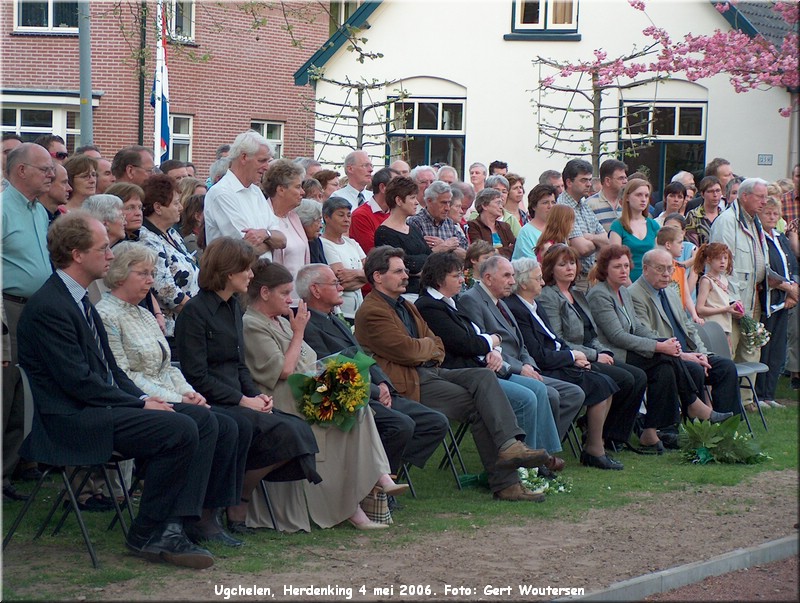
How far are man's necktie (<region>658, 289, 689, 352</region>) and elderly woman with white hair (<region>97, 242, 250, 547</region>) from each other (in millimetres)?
5371

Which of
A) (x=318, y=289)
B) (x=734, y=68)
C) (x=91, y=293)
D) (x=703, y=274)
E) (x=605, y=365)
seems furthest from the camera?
(x=734, y=68)

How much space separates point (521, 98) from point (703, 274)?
12430mm

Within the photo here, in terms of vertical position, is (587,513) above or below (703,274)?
below

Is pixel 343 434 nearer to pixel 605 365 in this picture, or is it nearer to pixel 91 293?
pixel 91 293

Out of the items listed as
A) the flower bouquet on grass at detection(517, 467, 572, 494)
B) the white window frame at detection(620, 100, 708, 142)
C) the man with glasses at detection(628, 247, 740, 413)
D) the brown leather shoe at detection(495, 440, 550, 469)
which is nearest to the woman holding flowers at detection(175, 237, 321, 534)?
the brown leather shoe at detection(495, 440, 550, 469)

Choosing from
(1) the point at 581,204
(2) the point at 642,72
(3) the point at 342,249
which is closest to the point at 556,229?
(1) the point at 581,204

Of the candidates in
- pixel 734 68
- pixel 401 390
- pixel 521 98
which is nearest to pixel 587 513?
pixel 401 390

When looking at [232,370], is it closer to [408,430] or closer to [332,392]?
[332,392]

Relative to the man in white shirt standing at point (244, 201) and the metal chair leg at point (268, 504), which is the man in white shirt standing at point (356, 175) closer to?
the man in white shirt standing at point (244, 201)

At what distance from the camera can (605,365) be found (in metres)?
9.91

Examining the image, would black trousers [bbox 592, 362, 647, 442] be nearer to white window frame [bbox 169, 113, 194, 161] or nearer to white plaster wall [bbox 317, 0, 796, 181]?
white plaster wall [bbox 317, 0, 796, 181]

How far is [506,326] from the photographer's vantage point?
30.6 feet

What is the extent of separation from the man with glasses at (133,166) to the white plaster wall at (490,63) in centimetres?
1472

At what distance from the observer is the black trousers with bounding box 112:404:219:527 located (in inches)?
241
